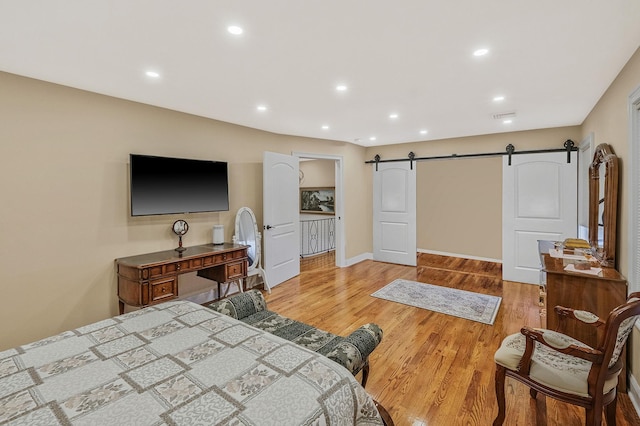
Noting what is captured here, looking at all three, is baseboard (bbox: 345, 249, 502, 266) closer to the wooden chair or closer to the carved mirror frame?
the carved mirror frame

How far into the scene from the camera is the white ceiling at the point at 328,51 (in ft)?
5.36

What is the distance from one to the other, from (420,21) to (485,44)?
22.5 inches

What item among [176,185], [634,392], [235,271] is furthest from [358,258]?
[634,392]

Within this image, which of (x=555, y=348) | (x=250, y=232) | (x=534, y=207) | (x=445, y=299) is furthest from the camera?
(x=534, y=207)

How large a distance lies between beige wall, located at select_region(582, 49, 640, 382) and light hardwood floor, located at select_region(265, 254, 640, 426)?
30.3 inches

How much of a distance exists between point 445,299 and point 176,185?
145 inches

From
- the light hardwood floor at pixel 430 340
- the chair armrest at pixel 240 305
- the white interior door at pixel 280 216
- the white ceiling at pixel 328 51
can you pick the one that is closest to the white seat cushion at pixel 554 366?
the light hardwood floor at pixel 430 340

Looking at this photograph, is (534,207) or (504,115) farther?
(534,207)

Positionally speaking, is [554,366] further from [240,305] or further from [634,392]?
[240,305]

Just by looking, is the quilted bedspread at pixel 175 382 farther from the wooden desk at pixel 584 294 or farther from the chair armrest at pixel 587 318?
the wooden desk at pixel 584 294

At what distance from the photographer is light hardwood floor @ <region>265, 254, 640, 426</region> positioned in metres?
1.97

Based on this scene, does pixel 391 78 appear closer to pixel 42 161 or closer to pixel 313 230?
pixel 42 161

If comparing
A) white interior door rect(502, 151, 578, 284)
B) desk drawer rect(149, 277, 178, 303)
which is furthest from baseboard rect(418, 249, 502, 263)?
desk drawer rect(149, 277, 178, 303)

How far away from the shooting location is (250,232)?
430 cm
